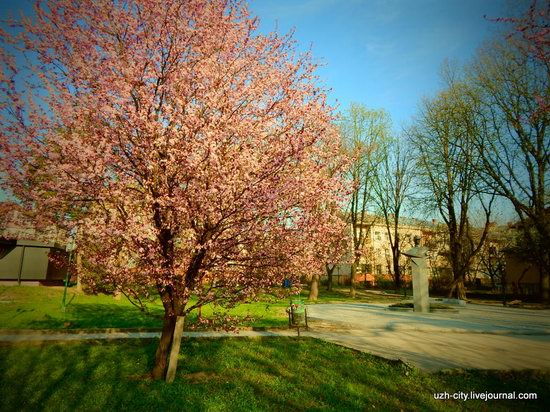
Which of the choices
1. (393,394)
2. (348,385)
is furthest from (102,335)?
(393,394)

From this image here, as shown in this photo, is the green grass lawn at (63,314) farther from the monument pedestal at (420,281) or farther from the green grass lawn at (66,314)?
the monument pedestal at (420,281)

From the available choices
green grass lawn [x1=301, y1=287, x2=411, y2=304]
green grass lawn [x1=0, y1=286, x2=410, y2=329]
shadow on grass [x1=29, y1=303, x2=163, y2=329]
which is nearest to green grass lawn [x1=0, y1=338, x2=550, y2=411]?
green grass lawn [x1=0, y1=286, x2=410, y2=329]

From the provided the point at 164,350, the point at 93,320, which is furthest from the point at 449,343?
the point at 93,320

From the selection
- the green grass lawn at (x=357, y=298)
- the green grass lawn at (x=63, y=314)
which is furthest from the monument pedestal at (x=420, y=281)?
the green grass lawn at (x=357, y=298)

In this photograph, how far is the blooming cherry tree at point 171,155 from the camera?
19.2 ft

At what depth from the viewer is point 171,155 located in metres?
5.70

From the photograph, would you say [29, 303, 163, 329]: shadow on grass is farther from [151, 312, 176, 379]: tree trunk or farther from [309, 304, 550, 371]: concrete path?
[309, 304, 550, 371]: concrete path

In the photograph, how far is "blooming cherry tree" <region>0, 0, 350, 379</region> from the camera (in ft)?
19.2

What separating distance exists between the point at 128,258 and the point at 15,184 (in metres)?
2.50

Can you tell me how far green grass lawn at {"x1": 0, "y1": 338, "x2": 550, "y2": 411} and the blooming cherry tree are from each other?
1.10m

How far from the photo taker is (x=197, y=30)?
Result: 22.2 ft

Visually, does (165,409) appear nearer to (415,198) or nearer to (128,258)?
(128,258)

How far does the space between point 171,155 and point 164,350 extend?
432 centimetres

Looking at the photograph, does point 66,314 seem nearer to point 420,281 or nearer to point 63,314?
point 63,314
